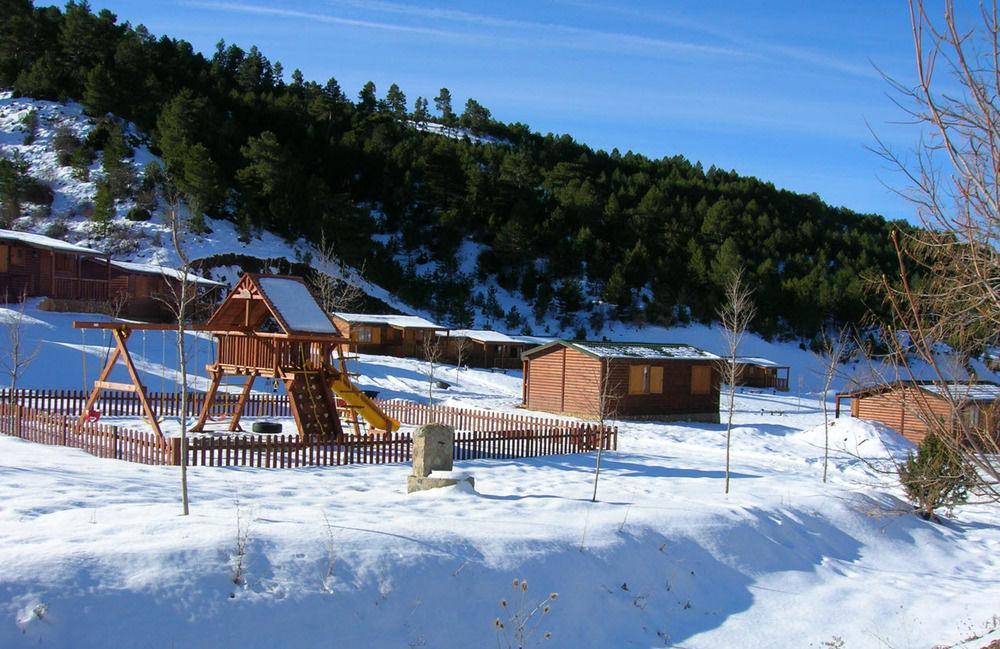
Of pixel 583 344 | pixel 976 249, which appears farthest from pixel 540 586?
pixel 583 344

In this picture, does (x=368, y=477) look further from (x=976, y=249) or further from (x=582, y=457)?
(x=976, y=249)

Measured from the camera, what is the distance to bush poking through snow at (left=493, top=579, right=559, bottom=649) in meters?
8.89

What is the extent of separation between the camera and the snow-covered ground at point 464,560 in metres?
7.95

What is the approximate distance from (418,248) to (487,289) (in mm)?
8737

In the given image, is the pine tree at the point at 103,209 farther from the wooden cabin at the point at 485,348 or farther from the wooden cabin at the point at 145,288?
the wooden cabin at the point at 485,348

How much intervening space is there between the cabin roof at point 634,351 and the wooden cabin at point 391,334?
1864 cm

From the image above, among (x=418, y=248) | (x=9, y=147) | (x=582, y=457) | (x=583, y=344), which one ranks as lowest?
(x=582, y=457)

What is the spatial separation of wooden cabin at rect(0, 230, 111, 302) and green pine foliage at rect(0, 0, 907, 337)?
1815cm

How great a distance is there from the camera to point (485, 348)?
185 feet

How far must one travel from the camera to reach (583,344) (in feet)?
110

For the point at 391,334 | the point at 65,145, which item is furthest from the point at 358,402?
the point at 65,145

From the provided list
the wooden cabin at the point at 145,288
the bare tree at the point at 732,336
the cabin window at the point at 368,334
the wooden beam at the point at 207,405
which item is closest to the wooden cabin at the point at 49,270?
the wooden cabin at the point at 145,288

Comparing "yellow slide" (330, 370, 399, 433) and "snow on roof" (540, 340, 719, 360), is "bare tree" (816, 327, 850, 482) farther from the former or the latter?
"yellow slide" (330, 370, 399, 433)

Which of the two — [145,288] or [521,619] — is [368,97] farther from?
[521,619]
